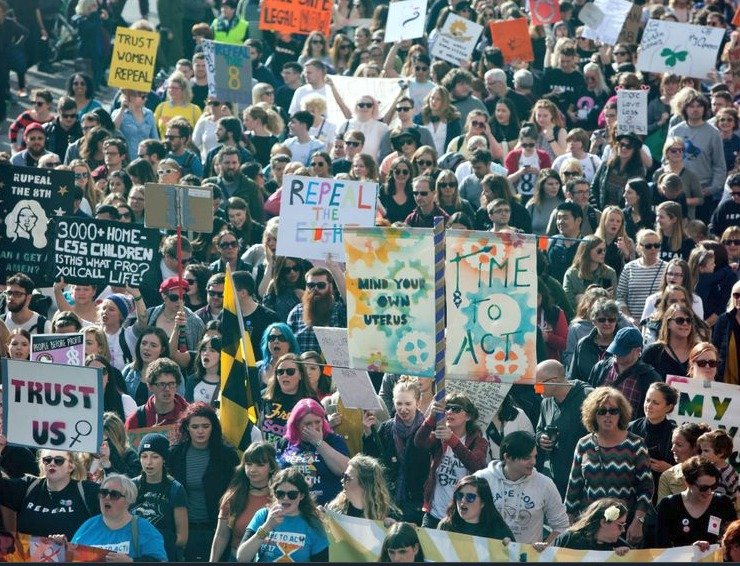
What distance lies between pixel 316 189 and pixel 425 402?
9.88 ft

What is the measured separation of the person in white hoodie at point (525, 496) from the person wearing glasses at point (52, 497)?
2223mm

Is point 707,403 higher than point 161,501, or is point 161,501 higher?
point 707,403

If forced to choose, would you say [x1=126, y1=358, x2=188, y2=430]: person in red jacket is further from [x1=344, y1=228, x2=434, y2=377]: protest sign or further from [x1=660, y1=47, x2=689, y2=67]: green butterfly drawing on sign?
[x1=660, y1=47, x2=689, y2=67]: green butterfly drawing on sign

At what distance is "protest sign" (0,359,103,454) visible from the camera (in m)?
10.6

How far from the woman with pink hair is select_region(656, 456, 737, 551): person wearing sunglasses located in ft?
6.37

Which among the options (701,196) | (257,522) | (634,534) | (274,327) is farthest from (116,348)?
(701,196)

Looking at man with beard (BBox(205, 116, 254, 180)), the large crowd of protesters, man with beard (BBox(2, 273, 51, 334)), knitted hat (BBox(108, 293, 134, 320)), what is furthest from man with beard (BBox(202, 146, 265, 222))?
man with beard (BBox(2, 273, 51, 334))

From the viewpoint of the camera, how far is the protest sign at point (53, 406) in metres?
10.6

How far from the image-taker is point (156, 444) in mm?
10711

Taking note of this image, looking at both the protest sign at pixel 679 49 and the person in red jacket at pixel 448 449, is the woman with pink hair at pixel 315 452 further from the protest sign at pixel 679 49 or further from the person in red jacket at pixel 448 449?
the protest sign at pixel 679 49

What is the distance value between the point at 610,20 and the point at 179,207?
9583 millimetres

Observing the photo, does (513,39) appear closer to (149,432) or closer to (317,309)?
(317,309)

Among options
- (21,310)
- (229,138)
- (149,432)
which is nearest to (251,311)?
(21,310)

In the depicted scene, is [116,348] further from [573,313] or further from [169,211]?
[573,313]
